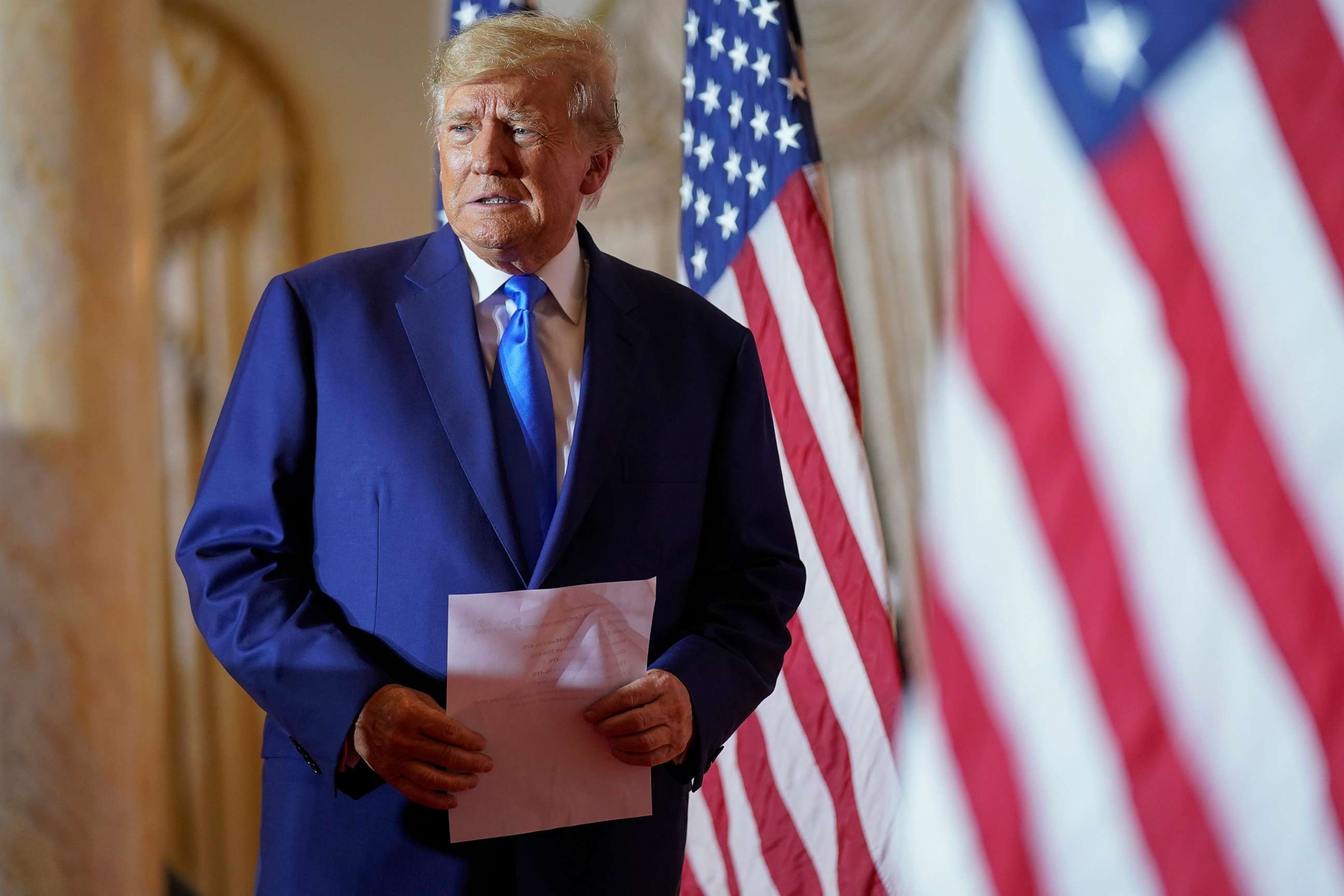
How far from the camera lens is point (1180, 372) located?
2.77 feet

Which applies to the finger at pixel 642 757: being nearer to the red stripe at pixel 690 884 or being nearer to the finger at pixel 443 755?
the finger at pixel 443 755

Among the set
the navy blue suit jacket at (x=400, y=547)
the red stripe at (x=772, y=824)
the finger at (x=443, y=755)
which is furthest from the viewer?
the red stripe at (x=772, y=824)

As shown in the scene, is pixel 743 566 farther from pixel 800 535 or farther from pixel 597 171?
pixel 800 535

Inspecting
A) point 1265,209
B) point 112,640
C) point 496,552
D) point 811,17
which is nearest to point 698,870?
point 112,640

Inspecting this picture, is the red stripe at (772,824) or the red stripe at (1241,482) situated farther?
the red stripe at (772,824)

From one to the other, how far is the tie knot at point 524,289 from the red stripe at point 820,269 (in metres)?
1.06

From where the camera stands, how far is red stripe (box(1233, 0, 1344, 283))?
835 mm

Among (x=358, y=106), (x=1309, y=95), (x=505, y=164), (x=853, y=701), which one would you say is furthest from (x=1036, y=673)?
(x=358, y=106)

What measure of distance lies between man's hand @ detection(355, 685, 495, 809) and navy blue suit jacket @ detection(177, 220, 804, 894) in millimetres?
29

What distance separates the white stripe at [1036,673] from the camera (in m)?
0.85

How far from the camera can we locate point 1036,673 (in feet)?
2.86

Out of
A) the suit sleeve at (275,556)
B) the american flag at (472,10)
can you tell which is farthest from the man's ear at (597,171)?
the american flag at (472,10)

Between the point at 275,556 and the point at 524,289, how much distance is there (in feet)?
1.61

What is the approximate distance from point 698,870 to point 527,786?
156 cm
